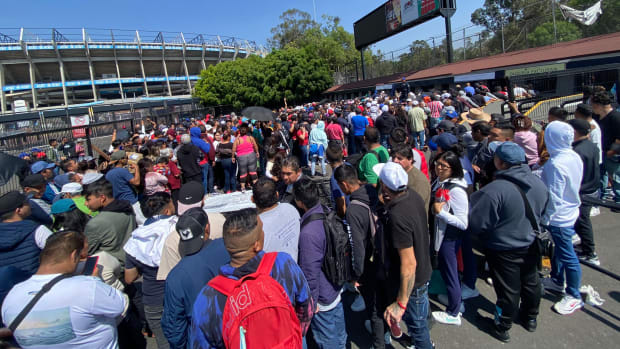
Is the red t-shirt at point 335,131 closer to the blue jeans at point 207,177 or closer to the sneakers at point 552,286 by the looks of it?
the blue jeans at point 207,177

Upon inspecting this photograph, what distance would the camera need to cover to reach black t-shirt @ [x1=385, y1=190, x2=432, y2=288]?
7.32 feet

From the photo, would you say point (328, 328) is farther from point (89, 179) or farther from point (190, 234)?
point (89, 179)

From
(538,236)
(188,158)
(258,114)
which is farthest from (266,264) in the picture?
(258,114)

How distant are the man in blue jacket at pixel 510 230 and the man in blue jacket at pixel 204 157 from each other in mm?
5898

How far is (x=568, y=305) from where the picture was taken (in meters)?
3.13

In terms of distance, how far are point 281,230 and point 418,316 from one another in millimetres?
1251

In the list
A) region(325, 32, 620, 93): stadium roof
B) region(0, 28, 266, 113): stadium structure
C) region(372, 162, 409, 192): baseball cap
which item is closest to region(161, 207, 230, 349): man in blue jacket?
region(372, 162, 409, 192): baseball cap

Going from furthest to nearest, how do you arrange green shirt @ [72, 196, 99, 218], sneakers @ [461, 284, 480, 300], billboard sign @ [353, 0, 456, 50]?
1. billboard sign @ [353, 0, 456, 50]
2. green shirt @ [72, 196, 99, 218]
3. sneakers @ [461, 284, 480, 300]

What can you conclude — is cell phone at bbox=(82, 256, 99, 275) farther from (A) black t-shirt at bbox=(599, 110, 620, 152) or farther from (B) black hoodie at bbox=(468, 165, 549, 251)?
(A) black t-shirt at bbox=(599, 110, 620, 152)

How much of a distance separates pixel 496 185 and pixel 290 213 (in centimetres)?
172

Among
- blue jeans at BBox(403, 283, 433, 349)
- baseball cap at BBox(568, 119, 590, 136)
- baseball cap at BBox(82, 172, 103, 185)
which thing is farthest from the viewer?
baseball cap at BBox(82, 172, 103, 185)

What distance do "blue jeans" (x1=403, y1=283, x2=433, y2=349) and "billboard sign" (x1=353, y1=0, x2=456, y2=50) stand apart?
2285 cm

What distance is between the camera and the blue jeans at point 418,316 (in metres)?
2.52

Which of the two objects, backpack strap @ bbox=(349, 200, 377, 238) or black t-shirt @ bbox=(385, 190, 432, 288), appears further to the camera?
backpack strap @ bbox=(349, 200, 377, 238)
